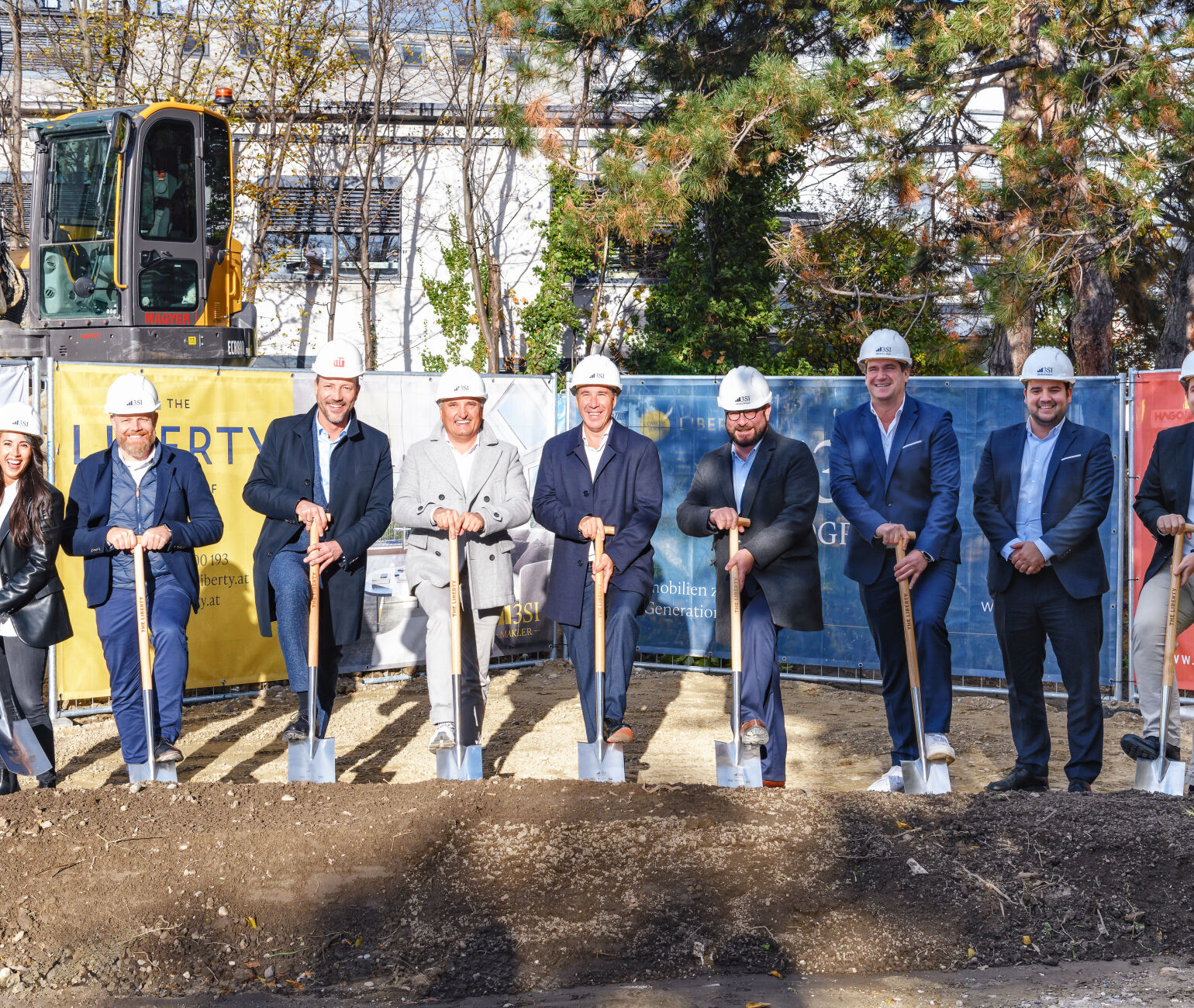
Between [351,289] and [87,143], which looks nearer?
[87,143]

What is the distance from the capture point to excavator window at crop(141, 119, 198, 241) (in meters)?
13.3

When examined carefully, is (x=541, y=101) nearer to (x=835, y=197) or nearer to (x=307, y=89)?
(x=835, y=197)

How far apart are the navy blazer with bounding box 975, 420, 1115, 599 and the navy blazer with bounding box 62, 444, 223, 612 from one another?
3.69 metres

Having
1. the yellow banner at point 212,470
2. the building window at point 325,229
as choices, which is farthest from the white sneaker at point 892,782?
the building window at point 325,229

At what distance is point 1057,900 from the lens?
156 inches

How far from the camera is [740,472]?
622 centimetres

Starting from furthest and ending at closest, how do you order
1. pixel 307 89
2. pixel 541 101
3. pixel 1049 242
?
1. pixel 307 89
2. pixel 541 101
3. pixel 1049 242

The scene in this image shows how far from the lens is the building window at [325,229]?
20.8m

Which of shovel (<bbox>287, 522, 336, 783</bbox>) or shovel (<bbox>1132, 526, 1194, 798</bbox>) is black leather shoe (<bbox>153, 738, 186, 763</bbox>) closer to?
shovel (<bbox>287, 522, 336, 783</bbox>)

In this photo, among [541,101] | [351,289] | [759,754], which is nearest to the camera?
[759,754]

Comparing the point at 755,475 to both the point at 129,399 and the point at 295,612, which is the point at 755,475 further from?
the point at 129,399

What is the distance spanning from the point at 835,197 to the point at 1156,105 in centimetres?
870

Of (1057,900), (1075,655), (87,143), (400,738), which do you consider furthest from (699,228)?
(1057,900)

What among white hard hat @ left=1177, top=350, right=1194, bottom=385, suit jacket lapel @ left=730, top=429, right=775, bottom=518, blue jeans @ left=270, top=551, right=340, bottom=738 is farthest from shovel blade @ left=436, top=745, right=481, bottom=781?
white hard hat @ left=1177, top=350, right=1194, bottom=385
